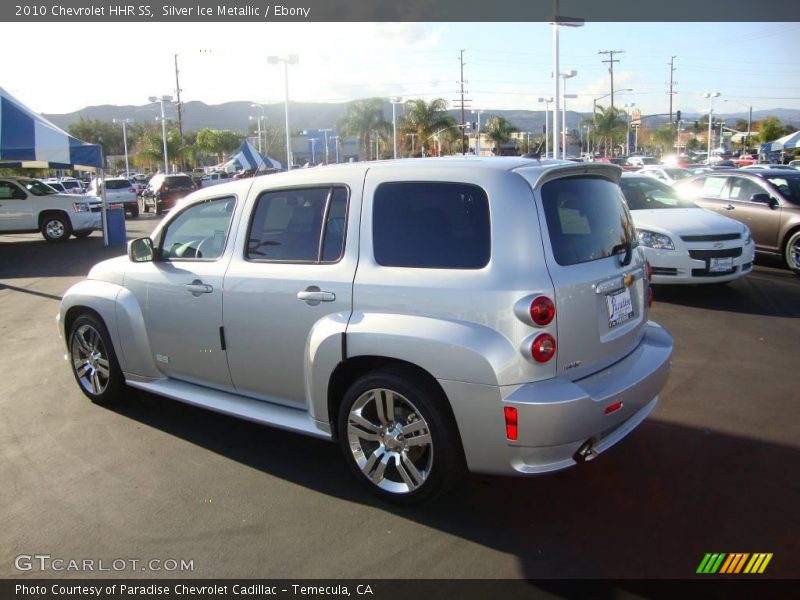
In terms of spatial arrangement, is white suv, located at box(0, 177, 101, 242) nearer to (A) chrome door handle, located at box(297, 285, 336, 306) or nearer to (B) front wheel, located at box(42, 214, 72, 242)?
Answer: (B) front wheel, located at box(42, 214, 72, 242)

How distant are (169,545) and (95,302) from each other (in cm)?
250

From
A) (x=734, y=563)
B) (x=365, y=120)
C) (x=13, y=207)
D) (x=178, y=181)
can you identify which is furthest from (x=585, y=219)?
(x=365, y=120)

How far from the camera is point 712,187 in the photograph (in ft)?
41.5

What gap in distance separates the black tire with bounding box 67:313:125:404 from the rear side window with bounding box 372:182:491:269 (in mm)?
2727

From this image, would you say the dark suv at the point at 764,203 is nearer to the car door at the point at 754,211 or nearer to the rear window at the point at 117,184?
the car door at the point at 754,211

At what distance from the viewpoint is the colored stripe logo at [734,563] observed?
3127 millimetres

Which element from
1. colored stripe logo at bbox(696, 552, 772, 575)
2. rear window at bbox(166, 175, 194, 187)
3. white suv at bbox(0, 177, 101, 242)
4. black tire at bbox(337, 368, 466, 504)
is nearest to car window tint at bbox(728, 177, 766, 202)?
colored stripe logo at bbox(696, 552, 772, 575)

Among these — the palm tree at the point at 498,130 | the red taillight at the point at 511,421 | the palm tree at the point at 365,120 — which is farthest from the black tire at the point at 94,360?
the palm tree at the point at 498,130

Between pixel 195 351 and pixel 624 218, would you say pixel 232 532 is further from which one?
pixel 624 218

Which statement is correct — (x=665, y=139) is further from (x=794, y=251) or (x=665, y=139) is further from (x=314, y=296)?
(x=314, y=296)

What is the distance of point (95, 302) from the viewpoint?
5.26 metres

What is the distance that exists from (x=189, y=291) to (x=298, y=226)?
3.22 ft

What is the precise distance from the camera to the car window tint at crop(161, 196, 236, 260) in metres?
4.63

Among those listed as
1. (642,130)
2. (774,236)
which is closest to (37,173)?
(774,236)
